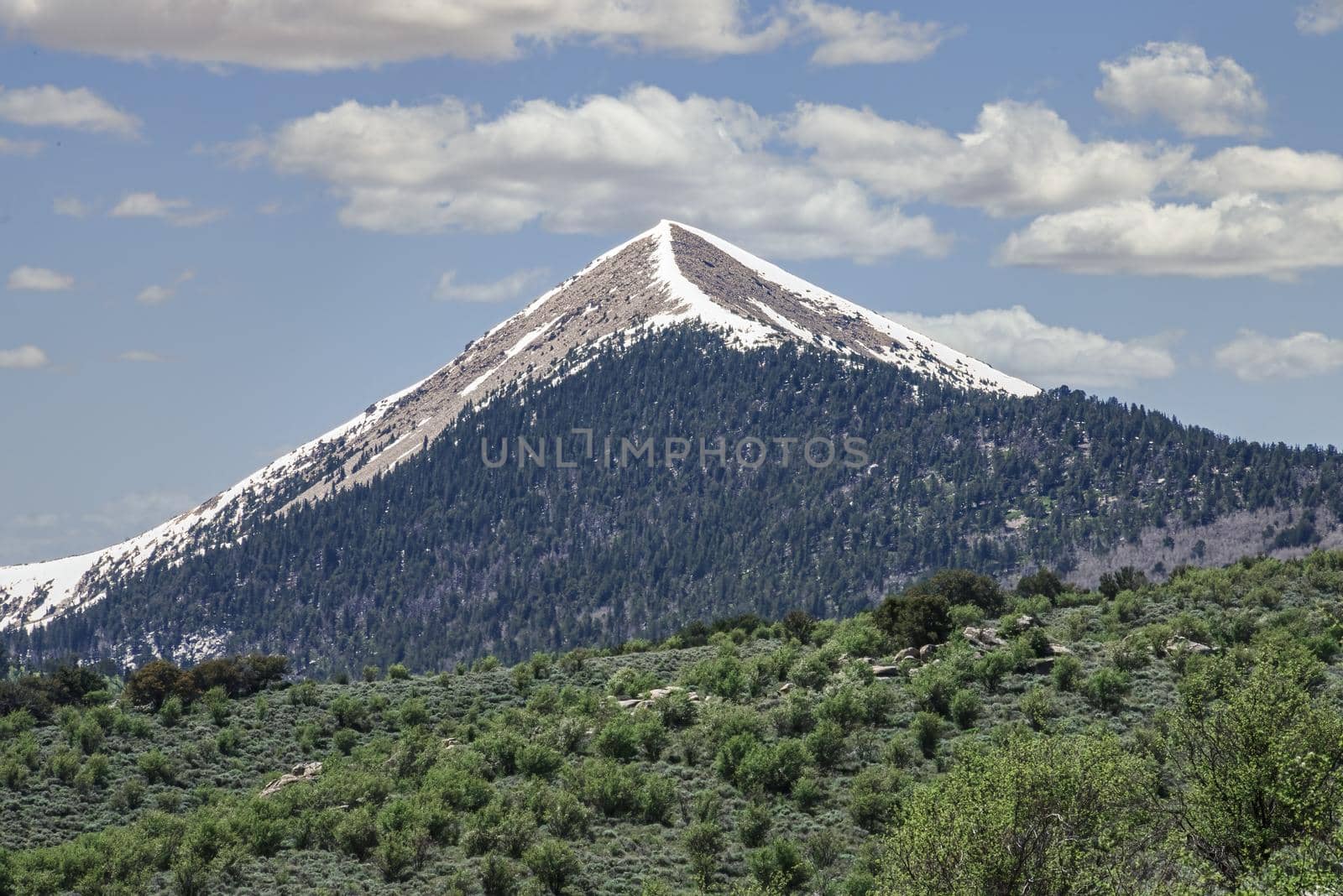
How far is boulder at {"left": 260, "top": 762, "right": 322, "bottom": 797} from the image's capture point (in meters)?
80.9

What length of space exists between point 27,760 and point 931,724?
49.8 meters

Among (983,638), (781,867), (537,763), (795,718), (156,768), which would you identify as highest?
(983,638)

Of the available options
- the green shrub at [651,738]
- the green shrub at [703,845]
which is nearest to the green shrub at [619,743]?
the green shrub at [651,738]

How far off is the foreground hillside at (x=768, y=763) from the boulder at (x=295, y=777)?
0.70 ft

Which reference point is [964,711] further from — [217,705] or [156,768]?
[217,705]

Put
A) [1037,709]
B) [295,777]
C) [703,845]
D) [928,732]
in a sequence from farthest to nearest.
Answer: [295,777]
[1037,709]
[928,732]
[703,845]

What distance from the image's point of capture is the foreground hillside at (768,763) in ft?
156

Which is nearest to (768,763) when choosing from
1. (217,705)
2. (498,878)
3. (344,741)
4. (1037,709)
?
(1037,709)

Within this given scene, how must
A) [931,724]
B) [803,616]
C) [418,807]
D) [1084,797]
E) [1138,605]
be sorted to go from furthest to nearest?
[803,616] < [1138,605] < [931,724] < [418,807] < [1084,797]

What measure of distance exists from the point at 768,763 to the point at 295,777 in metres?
27.9

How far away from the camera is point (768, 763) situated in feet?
236

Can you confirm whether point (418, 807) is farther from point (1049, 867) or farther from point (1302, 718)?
point (1302, 718)

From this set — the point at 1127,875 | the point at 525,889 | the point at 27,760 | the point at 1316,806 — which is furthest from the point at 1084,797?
the point at 27,760

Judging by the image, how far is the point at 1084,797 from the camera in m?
47.8
